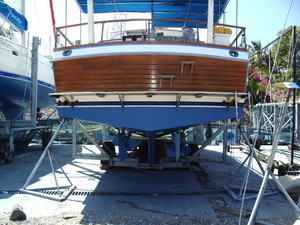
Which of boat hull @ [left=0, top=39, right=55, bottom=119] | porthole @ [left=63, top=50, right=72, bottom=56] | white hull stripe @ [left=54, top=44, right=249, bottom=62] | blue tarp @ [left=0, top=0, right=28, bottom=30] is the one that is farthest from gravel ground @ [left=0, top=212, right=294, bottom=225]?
blue tarp @ [left=0, top=0, right=28, bottom=30]

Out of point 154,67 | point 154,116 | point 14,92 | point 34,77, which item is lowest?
point 154,116

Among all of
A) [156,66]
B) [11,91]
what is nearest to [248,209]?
[156,66]

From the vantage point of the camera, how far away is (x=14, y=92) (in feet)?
26.6

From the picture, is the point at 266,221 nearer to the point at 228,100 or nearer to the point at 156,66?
the point at 228,100

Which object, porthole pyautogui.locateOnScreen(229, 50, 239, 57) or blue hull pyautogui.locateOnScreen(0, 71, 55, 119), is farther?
blue hull pyautogui.locateOnScreen(0, 71, 55, 119)

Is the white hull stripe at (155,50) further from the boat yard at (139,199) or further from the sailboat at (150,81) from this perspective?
the boat yard at (139,199)

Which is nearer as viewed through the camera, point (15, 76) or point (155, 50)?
point (155, 50)

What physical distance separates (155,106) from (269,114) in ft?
30.8

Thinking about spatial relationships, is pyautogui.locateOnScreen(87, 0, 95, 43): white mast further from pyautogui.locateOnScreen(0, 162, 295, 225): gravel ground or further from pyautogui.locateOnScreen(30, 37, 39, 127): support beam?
pyautogui.locateOnScreen(30, 37, 39, 127): support beam

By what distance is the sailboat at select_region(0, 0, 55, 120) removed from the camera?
23.6 ft

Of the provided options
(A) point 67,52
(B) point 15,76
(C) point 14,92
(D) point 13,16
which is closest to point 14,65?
(B) point 15,76

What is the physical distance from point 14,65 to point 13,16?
5.57 feet

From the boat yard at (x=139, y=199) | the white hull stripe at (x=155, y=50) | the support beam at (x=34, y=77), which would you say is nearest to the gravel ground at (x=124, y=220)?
the boat yard at (x=139, y=199)

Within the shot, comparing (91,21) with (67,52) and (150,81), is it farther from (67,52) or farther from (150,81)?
(150,81)
